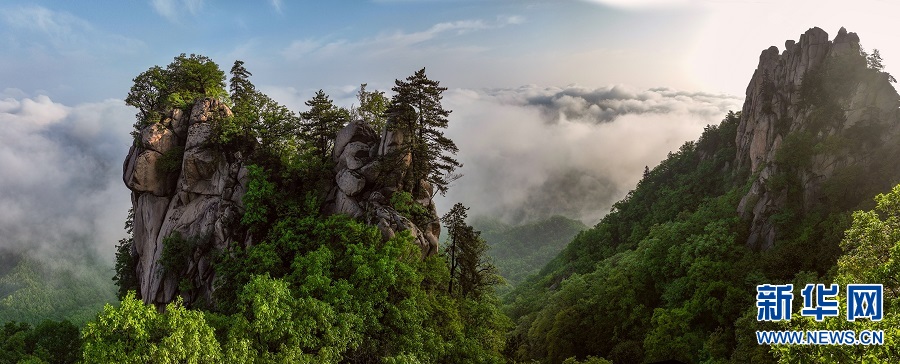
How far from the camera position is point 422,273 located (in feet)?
106

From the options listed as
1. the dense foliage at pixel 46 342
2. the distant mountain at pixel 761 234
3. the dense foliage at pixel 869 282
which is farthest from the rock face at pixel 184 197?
the dense foliage at pixel 869 282

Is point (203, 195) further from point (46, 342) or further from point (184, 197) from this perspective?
point (46, 342)

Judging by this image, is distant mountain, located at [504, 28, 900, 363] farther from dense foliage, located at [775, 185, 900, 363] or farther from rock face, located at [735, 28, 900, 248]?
dense foliage, located at [775, 185, 900, 363]

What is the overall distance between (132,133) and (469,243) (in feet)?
102

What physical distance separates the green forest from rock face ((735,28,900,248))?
52cm

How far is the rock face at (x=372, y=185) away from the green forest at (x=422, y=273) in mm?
900

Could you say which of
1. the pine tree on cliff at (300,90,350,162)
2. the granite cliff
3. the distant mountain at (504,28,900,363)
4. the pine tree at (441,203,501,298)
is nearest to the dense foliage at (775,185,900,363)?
the distant mountain at (504,28,900,363)

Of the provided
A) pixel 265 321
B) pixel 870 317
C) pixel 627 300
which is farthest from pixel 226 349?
pixel 627 300

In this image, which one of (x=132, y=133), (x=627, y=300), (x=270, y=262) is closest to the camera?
(x=270, y=262)

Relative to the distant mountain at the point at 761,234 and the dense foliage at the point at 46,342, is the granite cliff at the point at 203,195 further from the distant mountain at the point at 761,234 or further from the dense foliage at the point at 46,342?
the distant mountain at the point at 761,234

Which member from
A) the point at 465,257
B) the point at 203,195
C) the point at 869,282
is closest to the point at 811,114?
the point at 465,257

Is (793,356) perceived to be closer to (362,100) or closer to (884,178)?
(362,100)

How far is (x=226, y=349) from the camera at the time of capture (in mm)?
21422

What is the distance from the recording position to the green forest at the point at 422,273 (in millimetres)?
20406
